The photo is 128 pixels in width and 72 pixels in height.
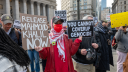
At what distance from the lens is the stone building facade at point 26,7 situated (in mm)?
35969

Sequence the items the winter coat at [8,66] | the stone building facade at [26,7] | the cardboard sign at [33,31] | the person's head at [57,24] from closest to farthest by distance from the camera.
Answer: the winter coat at [8,66] → the cardboard sign at [33,31] → the person's head at [57,24] → the stone building facade at [26,7]

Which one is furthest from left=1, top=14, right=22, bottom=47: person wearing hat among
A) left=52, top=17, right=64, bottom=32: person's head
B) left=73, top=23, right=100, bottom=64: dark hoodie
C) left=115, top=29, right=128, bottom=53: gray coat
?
left=115, top=29, right=128, bottom=53: gray coat

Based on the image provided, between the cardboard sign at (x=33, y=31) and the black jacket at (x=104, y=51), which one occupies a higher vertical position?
the cardboard sign at (x=33, y=31)

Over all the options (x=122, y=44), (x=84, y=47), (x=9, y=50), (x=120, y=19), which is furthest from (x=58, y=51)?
(x=122, y=44)

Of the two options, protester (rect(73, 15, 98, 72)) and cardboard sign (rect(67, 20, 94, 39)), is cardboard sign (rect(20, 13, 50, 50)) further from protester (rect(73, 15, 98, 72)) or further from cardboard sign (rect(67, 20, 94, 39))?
protester (rect(73, 15, 98, 72))

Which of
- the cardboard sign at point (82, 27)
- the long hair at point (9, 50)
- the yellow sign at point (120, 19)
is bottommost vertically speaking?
the long hair at point (9, 50)

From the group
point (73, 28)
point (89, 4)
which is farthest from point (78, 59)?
point (89, 4)

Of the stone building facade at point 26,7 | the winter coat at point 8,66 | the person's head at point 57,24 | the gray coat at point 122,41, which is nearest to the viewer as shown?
the winter coat at point 8,66

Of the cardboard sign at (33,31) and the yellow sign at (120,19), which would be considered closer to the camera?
the cardboard sign at (33,31)

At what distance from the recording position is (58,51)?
8.96ft

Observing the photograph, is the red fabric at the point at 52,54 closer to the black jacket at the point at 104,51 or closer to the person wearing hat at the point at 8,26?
the person wearing hat at the point at 8,26

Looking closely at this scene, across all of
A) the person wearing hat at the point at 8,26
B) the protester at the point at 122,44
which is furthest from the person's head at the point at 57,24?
the protester at the point at 122,44

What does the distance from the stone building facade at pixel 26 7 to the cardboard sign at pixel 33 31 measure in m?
37.1

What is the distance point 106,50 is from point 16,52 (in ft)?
10.9
